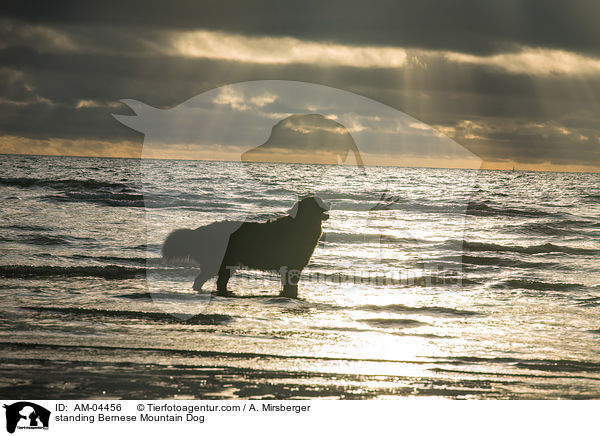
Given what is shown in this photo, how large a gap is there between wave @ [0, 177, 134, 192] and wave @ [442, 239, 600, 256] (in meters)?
21.2

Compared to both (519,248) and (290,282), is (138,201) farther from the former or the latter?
(290,282)

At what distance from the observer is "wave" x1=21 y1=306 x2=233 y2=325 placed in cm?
677

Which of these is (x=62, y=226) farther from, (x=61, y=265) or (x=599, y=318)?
(x=599, y=318)

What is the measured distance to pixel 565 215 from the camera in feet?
86.6

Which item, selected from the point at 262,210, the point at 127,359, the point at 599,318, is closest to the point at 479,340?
the point at 599,318

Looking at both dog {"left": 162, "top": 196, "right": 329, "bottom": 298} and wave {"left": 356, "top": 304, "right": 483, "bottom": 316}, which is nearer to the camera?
wave {"left": 356, "top": 304, "right": 483, "bottom": 316}

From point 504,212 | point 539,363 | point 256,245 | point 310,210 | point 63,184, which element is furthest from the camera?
point 63,184

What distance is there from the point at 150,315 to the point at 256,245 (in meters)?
2.03

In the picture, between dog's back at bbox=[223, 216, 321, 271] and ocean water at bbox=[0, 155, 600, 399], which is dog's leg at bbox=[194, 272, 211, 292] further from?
A: dog's back at bbox=[223, 216, 321, 271]

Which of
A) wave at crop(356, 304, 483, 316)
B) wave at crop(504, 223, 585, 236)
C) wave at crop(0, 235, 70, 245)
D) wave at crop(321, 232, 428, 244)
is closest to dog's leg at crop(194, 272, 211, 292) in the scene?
wave at crop(356, 304, 483, 316)

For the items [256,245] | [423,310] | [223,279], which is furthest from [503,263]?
[223,279]
